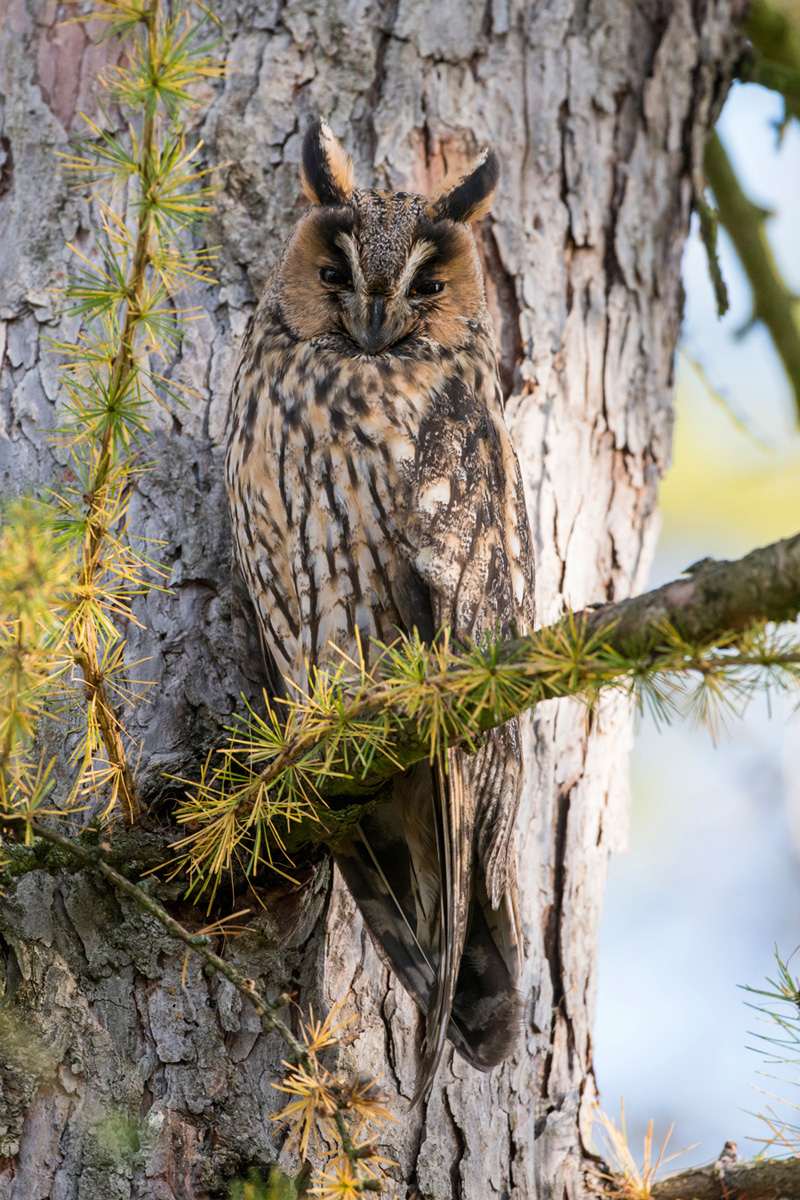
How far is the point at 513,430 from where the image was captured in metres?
2.07

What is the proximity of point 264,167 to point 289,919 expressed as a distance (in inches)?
56.1

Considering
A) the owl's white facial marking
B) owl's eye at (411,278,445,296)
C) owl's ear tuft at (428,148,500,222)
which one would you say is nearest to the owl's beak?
the owl's white facial marking

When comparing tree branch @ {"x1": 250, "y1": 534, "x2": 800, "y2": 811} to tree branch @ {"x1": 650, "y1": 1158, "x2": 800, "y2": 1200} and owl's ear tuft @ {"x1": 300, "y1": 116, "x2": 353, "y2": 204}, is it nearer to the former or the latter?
tree branch @ {"x1": 650, "y1": 1158, "x2": 800, "y2": 1200}

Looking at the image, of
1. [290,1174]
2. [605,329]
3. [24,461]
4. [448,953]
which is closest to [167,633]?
[24,461]

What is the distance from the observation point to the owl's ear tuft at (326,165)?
1.84m

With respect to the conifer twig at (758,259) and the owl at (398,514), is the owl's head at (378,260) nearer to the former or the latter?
the owl at (398,514)

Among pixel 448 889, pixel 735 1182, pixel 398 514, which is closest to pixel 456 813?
pixel 448 889

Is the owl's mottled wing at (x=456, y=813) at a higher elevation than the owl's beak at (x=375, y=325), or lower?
lower

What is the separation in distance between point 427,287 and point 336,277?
16 cm

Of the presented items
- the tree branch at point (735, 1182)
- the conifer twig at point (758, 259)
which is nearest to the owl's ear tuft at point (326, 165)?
the conifer twig at point (758, 259)

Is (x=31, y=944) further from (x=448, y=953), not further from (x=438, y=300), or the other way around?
(x=438, y=300)

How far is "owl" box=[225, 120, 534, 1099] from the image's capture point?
1.62 meters

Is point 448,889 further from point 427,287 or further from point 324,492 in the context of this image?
point 427,287

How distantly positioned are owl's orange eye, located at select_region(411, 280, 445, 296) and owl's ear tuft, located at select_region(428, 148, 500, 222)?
0.12 m
